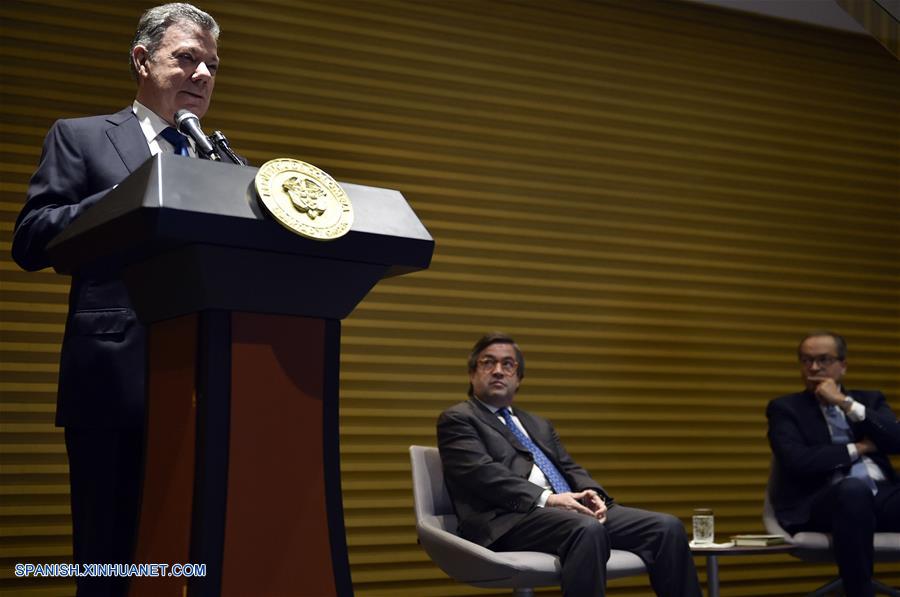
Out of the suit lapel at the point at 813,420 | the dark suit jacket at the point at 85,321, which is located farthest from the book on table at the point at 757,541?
the dark suit jacket at the point at 85,321

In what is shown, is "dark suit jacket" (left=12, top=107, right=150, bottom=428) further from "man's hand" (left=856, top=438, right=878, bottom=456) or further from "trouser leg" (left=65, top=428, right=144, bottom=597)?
"man's hand" (left=856, top=438, right=878, bottom=456)

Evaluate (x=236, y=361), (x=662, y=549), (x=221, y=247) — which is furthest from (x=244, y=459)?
(x=662, y=549)

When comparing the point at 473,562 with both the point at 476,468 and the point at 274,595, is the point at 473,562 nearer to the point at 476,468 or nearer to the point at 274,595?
the point at 476,468

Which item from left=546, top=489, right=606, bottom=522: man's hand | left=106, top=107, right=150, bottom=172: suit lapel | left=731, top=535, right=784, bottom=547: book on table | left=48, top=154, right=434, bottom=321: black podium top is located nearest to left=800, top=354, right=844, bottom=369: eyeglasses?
left=731, top=535, right=784, bottom=547: book on table

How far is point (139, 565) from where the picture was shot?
172cm

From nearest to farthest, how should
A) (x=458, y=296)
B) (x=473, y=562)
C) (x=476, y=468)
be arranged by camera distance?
(x=473, y=562) → (x=476, y=468) → (x=458, y=296)

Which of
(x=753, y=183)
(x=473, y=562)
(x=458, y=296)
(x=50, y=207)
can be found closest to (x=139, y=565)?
(x=50, y=207)

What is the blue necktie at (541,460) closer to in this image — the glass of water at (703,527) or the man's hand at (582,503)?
the man's hand at (582,503)

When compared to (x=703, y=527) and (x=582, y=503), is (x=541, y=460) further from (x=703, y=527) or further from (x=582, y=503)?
(x=703, y=527)

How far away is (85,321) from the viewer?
6.46 ft

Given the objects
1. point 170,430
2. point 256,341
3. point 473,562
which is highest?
point 256,341

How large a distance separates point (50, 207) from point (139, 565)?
2.37ft

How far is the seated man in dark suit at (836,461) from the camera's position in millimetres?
4312

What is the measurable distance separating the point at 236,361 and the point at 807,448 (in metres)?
3.63
